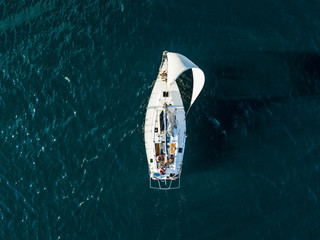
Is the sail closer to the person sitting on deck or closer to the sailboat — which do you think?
the sailboat

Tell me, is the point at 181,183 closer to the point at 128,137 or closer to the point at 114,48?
the point at 128,137

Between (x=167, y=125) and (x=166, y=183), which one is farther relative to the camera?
(x=166, y=183)

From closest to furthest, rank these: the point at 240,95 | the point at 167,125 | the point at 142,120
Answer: the point at 167,125, the point at 142,120, the point at 240,95

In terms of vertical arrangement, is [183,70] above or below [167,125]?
above

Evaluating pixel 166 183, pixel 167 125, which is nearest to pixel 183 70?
pixel 167 125

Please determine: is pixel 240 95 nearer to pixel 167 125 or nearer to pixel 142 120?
pixel 167 125

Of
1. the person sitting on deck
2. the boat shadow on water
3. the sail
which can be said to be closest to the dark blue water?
the boat shadow on water
